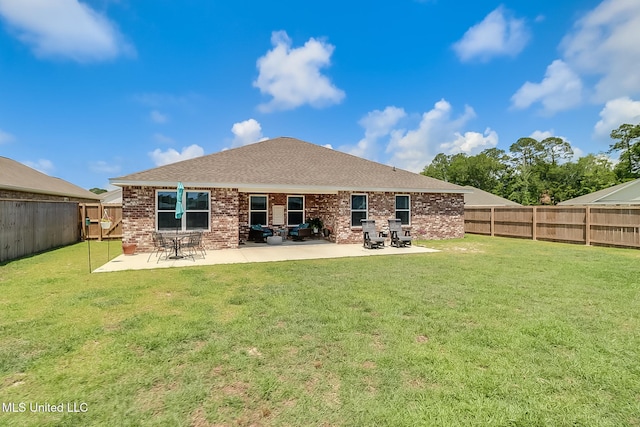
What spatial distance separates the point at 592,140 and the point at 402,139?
2788 centimetres

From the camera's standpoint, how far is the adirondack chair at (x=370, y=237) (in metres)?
11.9

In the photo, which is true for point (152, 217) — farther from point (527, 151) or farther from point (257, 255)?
point (527, 151)

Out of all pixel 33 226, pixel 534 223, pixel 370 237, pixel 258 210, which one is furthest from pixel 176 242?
pixel 534 223

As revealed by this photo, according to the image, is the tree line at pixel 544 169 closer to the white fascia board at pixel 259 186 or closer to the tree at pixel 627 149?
the tree at pixel 627 149

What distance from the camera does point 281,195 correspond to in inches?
589

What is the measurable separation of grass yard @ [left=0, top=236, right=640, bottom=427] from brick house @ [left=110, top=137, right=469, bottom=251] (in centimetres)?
481

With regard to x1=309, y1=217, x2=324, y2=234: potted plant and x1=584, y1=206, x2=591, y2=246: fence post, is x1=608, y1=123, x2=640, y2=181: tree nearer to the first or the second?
x1=584, y1=206, x2=591, y2=246: fence post

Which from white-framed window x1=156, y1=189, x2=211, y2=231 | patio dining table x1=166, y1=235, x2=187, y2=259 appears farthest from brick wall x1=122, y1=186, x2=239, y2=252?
patio dining table x1=166, y1=235, x2=187, y2=259

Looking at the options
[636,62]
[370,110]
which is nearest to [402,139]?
[370,110]

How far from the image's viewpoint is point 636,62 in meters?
16.4

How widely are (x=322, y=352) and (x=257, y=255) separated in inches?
287

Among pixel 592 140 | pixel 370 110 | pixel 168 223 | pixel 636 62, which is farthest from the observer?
pixel 592 140

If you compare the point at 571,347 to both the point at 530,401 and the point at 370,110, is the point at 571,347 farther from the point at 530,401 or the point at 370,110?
the point at 370,110

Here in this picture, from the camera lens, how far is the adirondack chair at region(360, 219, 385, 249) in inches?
469
